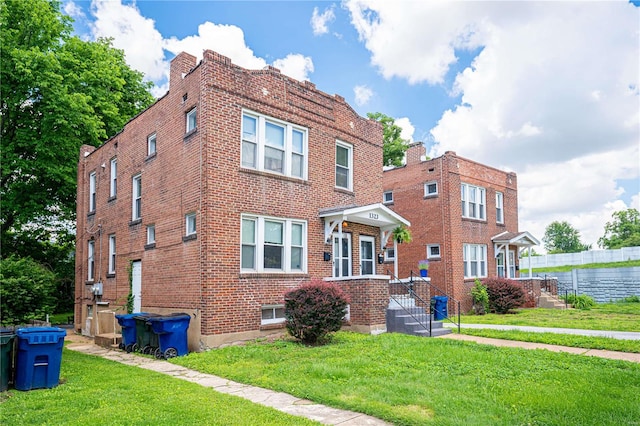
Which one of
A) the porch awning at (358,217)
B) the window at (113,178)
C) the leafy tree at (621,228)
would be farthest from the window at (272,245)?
the leafy tree at (621,228)

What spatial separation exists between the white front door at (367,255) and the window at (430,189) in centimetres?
731

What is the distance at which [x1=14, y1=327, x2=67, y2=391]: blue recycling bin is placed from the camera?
7.36 m

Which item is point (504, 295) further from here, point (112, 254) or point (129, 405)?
point (129, 405)

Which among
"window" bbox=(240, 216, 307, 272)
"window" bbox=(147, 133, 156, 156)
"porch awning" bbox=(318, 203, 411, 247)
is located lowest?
"window" bbox=(240, 216, 307, 272)

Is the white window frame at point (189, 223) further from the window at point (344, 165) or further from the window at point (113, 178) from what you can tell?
the window at point (113, 178)

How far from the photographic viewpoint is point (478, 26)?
13.9m

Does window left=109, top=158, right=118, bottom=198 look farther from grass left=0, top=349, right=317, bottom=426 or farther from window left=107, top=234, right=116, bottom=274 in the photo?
grass left=0, top=349, right=317, bottom=426

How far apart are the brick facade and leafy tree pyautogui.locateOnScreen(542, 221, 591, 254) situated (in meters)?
69.8

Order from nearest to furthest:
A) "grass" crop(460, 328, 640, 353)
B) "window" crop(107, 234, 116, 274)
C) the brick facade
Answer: "grass" crop(460, 328, 640, 353) < "window" crop(107, 234, 116, 274) < the brick facade

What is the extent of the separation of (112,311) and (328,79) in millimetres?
10563

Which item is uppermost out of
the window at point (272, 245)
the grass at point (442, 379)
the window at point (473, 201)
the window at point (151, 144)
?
the window at point (151, 144)

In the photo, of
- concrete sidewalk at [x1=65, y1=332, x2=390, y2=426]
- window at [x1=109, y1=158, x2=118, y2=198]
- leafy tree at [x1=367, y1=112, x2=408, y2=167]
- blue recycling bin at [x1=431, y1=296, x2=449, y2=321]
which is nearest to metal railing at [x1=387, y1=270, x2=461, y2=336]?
blue recycling bin at [x1=431, y1=296, x2=449, y2=321]

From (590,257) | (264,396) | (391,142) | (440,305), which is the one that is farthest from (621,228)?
(264,396)

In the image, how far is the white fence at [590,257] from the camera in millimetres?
37719
